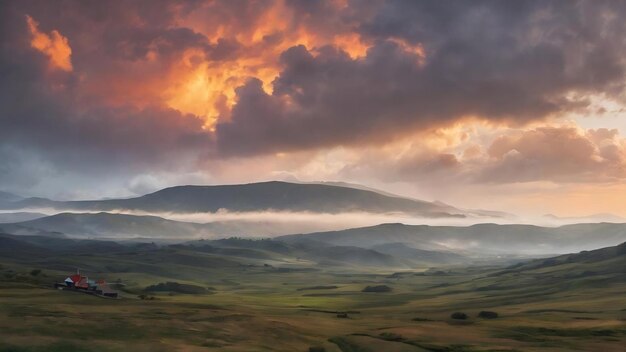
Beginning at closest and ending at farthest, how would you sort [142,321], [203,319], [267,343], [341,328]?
[267,343], [142,321], [203,319], [341,328]

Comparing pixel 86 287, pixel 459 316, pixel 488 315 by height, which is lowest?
pixel 459 316

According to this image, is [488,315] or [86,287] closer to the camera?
[488,315]

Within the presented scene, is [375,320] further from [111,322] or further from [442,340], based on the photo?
[111,322]

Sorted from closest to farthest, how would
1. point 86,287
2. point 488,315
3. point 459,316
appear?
1. point 459,316
2. point 488,315
3. point 86,287

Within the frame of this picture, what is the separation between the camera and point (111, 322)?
116m

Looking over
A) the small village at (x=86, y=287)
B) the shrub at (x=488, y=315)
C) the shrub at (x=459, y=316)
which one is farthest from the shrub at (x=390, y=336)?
the small village at (x=86, y=287)

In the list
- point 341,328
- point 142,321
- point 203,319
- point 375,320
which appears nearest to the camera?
point 142,321

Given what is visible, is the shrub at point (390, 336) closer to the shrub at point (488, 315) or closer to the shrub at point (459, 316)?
the shrub at point (459, 316)

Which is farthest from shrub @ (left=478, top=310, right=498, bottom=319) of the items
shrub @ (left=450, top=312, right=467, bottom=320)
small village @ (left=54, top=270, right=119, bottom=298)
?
small village @ (left=54, top=270, right=119, bottom=298)

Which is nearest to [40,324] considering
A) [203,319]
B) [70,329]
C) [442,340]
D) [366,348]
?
[70,329]

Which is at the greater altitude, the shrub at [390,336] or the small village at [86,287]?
the small village at [86,287]

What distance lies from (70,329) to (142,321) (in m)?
18.6

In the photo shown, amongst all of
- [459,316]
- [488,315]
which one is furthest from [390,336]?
[488,315]

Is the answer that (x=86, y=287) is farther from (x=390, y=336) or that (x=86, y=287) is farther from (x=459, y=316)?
(x=459, y=316)
